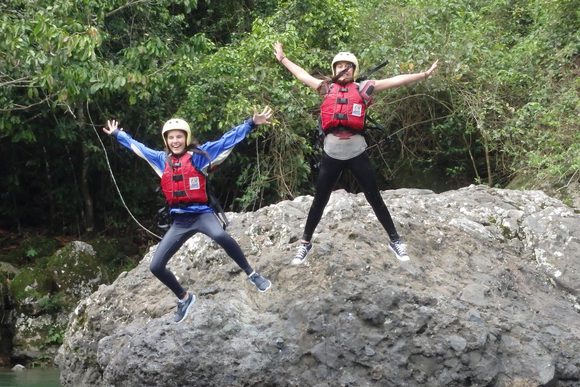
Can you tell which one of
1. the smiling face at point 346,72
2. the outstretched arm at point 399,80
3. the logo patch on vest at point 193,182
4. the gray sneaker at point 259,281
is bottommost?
the gray sneaker at point 259,281

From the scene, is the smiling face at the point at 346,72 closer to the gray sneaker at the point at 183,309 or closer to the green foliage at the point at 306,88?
the gray sneaker at the point at 183,309

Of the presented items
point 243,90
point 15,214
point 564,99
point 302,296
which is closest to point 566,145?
point 564,99

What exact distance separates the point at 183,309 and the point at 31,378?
465 cm

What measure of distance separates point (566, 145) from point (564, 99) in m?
0.73

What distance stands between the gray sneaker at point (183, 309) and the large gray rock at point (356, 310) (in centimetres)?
6

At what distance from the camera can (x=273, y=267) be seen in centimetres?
737

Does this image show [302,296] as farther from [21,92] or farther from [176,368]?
[21,92]

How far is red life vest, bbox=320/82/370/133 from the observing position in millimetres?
7000

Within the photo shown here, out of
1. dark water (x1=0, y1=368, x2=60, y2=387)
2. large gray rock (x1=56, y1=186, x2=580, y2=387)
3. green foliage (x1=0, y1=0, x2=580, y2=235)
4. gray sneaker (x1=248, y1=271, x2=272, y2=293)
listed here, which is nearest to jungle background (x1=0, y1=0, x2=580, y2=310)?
green foliage (x1=0, y1=0, x2=580, y2=235)

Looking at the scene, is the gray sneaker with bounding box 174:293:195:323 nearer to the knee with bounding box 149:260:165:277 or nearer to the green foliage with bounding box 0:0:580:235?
the knee with bounding box 149:260:165:277

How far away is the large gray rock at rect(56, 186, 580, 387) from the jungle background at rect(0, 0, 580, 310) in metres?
3.37

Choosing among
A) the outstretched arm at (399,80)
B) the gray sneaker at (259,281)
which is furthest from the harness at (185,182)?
the outstretched arm at (399,80)

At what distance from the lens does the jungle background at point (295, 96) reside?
11.8 metres

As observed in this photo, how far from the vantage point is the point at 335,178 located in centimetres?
716
